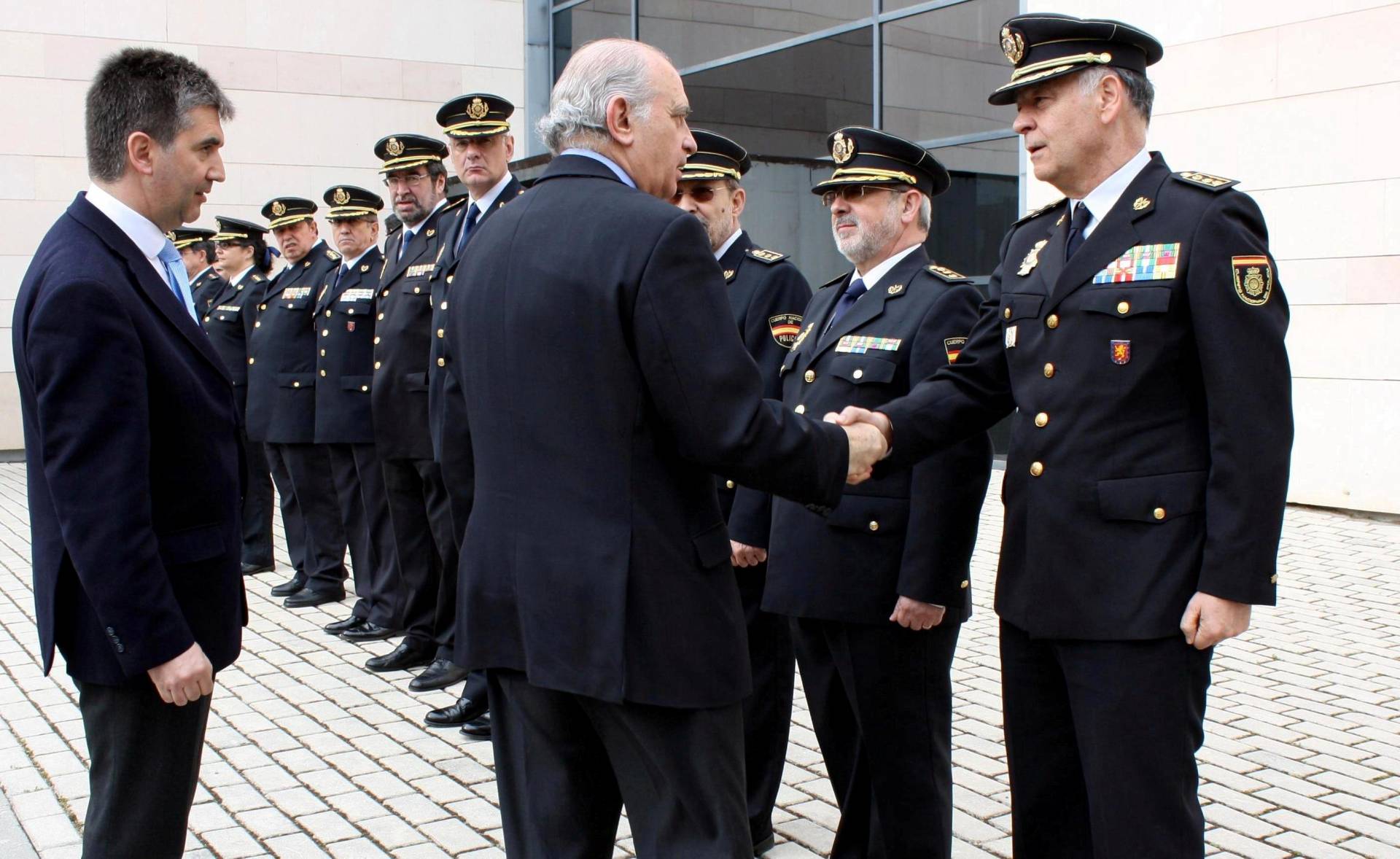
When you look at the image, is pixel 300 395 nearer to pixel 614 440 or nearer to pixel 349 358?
pixel 349 358

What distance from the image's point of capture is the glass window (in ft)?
42.3

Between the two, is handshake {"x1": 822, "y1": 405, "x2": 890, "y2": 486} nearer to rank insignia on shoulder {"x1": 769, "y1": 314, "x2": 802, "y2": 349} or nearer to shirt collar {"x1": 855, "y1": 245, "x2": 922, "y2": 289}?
shirt collar {"x1": 855, "y1": 245, "x2": 922, "y2": 289}

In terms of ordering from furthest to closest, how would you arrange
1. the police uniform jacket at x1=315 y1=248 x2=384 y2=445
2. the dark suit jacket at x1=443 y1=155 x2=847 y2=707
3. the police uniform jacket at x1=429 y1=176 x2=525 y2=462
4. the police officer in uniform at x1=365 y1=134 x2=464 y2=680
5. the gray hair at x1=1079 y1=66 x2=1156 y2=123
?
the police uniform jacket at x1=315 y1=248 x2=384 y2=445, the police officer in uniform at x1=365 y1=134 x2=464 y2=680, the police uniform jacket at x1=429 y1=176 x2=525 y2=462, the gray hair at x1=1079 y1=66 x2=1156 y2=123, the dark suit jacket at x1=443 y1=155 x2=847 y2=707

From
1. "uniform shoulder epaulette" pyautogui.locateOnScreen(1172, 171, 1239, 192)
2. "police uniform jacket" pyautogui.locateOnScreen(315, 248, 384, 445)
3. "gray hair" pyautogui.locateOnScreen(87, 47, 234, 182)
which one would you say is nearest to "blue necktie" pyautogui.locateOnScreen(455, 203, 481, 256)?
"police uniform jacket" pyautogui.locateOnScreen(315, 248, 384, 445)

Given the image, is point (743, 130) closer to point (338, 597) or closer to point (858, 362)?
point (338, 597)

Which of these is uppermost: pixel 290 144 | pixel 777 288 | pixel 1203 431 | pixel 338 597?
pixel 290 144

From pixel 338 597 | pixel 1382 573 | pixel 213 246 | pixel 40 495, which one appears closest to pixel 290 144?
pixel 213 246

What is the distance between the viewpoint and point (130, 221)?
98.1 inches

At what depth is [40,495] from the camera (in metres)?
2.45

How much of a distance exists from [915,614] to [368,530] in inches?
159

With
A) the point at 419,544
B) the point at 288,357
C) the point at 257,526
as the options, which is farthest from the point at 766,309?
the point at 257,526

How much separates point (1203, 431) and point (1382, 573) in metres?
5.59

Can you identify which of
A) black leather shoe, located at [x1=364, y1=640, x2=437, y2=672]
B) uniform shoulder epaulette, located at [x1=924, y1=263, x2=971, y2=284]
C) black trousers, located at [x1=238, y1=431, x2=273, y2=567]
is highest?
uniform shoulder epaulette, located at [x1=924, y1=263, x2=971, y2=284]

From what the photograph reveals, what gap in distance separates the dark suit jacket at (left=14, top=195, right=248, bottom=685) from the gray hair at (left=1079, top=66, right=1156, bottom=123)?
73.2 inches
